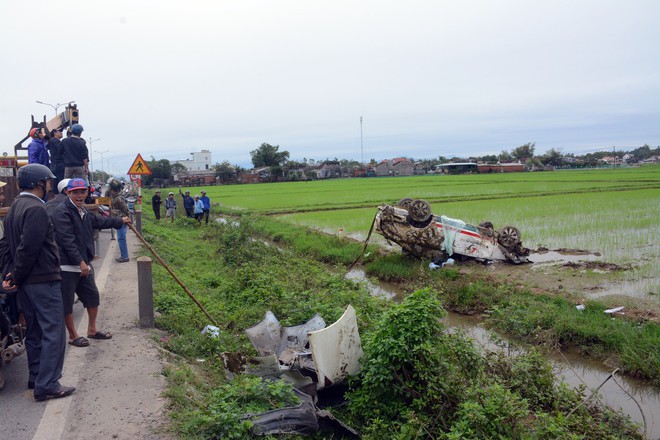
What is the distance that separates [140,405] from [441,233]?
30.4 ft

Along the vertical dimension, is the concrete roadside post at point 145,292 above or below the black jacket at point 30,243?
below

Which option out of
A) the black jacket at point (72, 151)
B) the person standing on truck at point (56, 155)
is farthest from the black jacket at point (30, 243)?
the person standing on truck at point (56, 155)

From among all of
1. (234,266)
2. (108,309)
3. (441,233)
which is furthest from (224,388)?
(441,233)

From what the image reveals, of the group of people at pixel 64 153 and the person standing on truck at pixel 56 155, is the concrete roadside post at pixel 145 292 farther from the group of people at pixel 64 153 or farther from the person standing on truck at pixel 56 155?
the person standing on truck at pixel 56 155

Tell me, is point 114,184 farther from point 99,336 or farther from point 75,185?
point 75,185

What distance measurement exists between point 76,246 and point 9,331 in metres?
1.06

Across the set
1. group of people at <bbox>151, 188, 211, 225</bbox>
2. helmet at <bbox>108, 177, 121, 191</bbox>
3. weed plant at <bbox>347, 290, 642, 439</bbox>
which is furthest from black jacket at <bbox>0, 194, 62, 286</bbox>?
group of people at <bbox>151, 188, 211, 225</bbox>

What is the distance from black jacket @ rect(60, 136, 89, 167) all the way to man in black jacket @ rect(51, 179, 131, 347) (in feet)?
10.2

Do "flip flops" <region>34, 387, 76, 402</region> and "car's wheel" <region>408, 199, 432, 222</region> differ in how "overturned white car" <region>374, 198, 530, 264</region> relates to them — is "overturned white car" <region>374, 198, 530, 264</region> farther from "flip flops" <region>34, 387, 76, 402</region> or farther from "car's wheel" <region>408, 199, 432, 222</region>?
"flip flops" <region>34, 387, 76, 402</region>

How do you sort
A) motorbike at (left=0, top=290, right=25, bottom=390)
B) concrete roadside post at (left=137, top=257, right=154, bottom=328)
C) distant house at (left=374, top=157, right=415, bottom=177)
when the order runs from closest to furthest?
motorbike at (left=0, top=290, right=25, bottom=390) → concrete roadside post at (left=137, top=257, right=154, bottom=328) → distant house at (left=374, top=157, right=415, bottom=177)

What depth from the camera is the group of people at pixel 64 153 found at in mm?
8297

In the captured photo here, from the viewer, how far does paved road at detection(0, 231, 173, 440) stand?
12.8 ft

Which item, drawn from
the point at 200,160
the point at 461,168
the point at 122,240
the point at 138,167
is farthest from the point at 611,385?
the point at 200,160

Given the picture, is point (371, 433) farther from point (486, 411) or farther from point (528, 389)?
point (528, 389)
